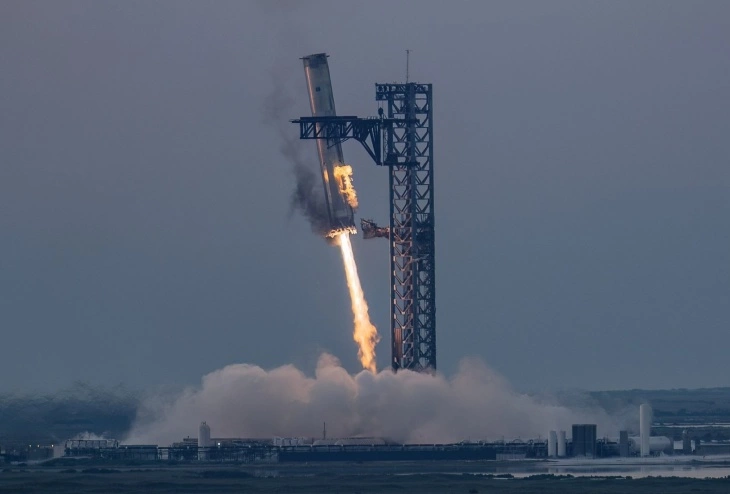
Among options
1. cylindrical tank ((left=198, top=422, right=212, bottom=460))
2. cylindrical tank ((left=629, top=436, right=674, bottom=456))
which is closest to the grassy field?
cylindrical tank ((left=198, top=422, right=212, bottom=460))

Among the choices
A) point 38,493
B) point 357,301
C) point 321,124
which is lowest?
point 38,493

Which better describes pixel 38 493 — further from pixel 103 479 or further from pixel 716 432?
pixel 716 432

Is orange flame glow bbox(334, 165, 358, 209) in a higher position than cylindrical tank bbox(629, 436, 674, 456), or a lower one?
higher

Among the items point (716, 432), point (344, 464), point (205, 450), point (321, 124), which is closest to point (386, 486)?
point (344, 464)

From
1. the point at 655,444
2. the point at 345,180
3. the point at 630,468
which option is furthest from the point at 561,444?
the point at 345,180

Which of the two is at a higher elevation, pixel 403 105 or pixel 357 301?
pixel 403 105

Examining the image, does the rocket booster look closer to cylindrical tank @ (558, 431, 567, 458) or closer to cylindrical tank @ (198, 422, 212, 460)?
cylindrical tank @ (198, 422, 212, 460)
